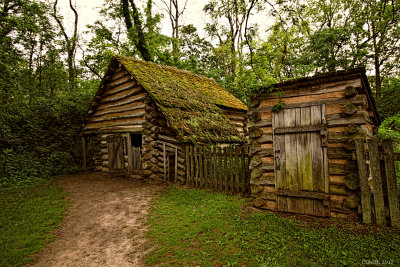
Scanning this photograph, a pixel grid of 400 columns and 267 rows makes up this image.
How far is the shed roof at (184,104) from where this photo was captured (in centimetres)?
892

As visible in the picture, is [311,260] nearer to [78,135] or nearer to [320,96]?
[320,96]

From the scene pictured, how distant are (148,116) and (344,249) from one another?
8.29 meters

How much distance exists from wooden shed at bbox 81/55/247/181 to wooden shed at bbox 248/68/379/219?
3.61m

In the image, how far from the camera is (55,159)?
12.3m

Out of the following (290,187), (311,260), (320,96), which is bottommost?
(311,260)

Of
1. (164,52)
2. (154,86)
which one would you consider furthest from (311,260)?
(164,52)

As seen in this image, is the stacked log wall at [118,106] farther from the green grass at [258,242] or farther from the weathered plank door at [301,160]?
the weathered plank door at [301,160]

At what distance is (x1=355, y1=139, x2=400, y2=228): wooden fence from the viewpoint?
3861mm

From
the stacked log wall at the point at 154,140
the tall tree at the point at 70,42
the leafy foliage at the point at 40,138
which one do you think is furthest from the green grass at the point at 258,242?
the tall tree at the point at 70,42

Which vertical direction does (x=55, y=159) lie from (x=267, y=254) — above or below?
above

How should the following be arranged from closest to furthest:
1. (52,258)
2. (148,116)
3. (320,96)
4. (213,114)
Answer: (52,258)
(320,96)
(148,116)
(213,114)

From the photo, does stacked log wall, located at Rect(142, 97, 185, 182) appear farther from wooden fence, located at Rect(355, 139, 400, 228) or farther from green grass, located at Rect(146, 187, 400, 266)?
wooden fence, located at Rect(355, 139, 400, 228)

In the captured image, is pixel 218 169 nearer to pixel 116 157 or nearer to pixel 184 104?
pixel 184 104

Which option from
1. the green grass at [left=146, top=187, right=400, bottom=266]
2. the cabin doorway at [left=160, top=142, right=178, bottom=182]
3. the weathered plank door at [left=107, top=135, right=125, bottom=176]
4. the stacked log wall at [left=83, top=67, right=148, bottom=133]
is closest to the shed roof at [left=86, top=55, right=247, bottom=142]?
the stacked log wall at [left=83, top=67, right=148, bottom=133]
